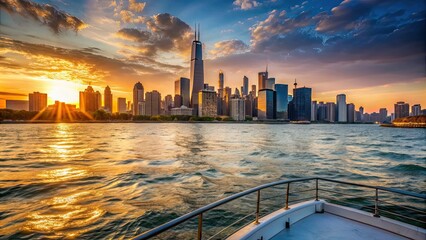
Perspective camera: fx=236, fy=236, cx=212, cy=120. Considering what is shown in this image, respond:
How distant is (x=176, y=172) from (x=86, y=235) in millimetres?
12337

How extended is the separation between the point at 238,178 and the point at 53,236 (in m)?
13.5

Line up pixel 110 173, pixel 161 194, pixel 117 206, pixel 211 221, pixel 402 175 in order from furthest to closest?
1. pixel 402 175
2. pixel 110 173
3. pixel 161 194
4. pixel 117 206
5. pixel 211 221

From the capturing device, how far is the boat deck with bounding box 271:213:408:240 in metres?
5.24

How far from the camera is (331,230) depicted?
554 cm

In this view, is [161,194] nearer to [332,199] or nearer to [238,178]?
[238,178]

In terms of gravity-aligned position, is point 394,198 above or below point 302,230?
below

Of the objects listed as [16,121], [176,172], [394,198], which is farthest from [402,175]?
[16,121]

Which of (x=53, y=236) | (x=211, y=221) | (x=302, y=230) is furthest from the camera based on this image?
(x=211, y=221)

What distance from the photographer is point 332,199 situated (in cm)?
1438

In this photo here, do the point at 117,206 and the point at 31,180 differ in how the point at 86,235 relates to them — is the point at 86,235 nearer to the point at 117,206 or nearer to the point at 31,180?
the point at 117,206

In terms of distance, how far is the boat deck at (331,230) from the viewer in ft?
17.2

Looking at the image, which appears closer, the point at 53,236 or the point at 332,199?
the point at 53,236

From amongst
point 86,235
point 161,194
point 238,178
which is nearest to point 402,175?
point 238,178

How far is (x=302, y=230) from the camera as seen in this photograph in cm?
549
